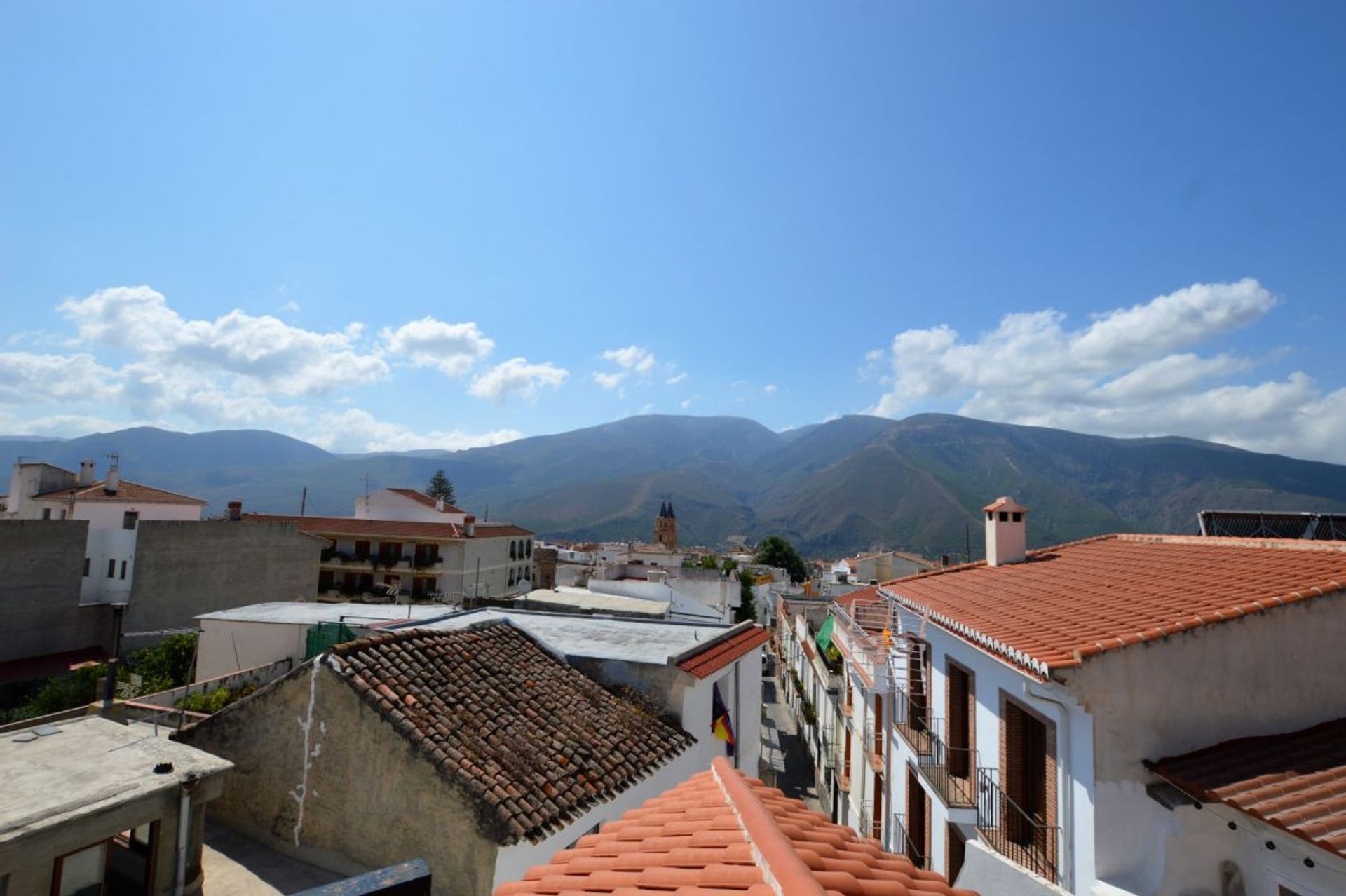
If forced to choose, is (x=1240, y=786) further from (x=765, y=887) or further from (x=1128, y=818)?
(x=765, y=887)

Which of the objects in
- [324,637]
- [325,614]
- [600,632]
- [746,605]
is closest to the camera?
[324,637]

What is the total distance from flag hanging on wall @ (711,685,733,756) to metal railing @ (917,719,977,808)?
136 inches

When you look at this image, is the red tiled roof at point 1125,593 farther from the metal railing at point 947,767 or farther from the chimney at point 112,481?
the chimney at point 112,481

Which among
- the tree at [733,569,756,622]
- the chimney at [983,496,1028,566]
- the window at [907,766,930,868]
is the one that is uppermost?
the chimney at [983,496,1028,566]

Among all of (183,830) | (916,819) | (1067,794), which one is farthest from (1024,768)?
(183,830)

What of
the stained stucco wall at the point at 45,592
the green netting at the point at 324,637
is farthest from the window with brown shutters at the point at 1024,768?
the stained stucco wall at the point at 45,592

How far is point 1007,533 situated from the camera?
41.2 feet

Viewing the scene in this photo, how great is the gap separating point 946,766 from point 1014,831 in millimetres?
1684

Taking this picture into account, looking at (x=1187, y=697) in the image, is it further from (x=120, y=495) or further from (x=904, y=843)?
(x=120, y=495)

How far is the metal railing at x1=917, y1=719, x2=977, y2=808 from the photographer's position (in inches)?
364

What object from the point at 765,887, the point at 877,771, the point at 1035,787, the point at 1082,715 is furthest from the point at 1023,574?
the point at 765,887

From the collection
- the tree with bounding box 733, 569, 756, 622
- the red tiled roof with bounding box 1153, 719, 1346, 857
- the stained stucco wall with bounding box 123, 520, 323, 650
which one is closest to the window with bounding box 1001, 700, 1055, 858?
the red tiled roof with bounding box 1153, 719, 1346, 857

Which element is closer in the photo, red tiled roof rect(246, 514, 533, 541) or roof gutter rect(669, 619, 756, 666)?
roof gutter rect(669, 619, 756, 666)

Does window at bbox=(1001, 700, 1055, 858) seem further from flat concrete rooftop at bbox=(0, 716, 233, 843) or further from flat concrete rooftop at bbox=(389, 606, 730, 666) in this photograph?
flat concrete rooftop at bbox=(0, 716, 233, 843)
